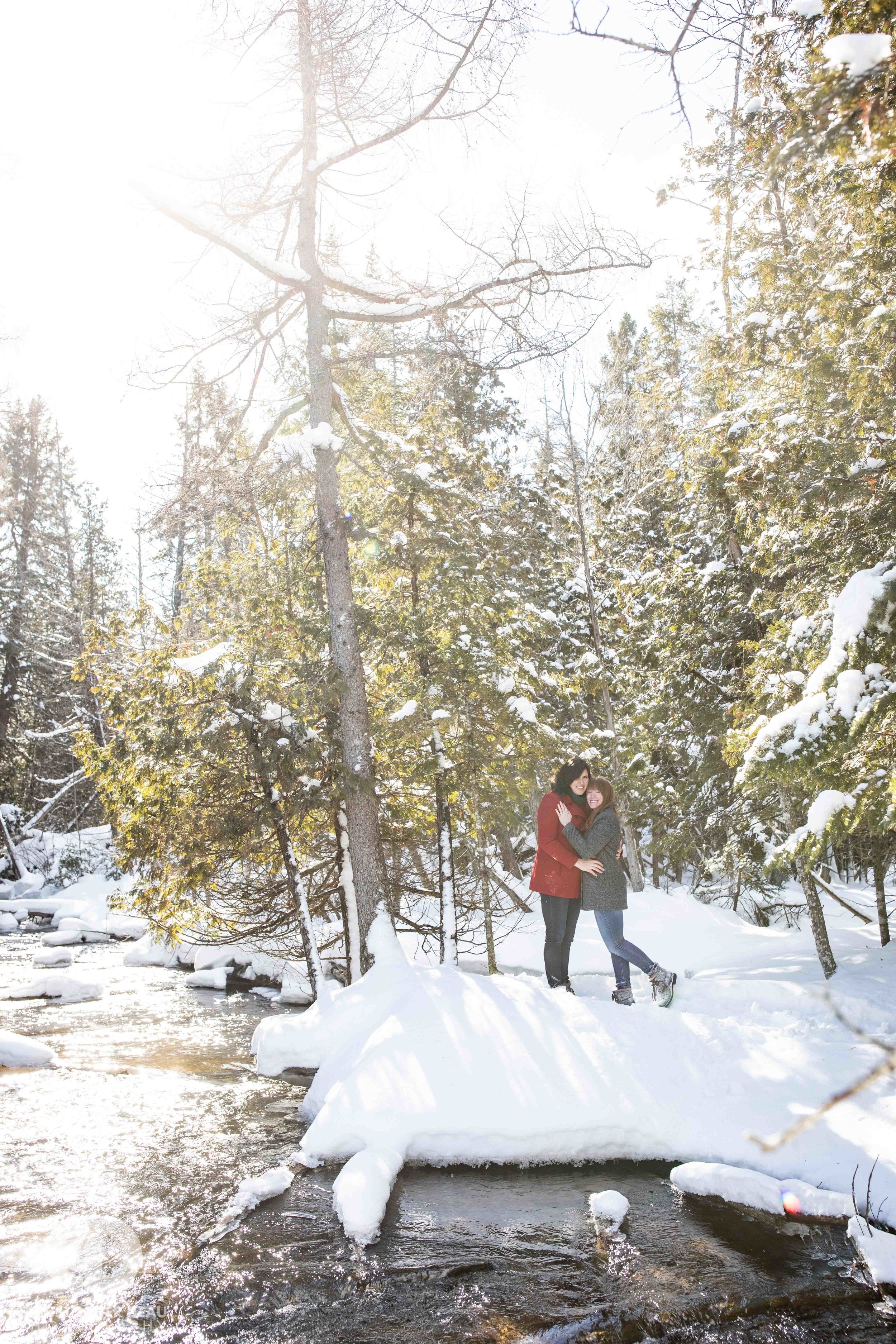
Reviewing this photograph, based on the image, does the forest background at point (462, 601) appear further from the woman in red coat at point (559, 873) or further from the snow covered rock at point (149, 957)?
the snow covered rock at point (149, 957)

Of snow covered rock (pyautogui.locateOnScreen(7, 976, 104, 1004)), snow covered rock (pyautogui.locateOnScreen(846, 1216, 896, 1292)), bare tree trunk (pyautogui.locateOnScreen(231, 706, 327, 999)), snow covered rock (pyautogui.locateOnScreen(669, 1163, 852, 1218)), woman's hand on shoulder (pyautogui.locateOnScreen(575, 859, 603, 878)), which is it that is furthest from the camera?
snow covered rock (pyautogui.locateOnScreen(7, 976, 104, 1004))

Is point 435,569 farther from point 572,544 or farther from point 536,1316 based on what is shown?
point 572,544

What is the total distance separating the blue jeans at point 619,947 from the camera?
6766 mm

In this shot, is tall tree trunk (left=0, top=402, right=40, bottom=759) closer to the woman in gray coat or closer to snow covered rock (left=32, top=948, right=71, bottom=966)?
snow covered rock (left=32, top=948, right=71, bottom=966)

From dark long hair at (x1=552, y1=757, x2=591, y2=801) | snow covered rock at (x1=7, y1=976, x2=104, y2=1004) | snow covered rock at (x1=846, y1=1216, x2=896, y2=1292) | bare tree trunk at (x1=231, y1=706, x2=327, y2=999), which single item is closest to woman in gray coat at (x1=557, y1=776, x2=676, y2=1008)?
dark long hair at (x1=552, y1=757, x2=591, y2=801)

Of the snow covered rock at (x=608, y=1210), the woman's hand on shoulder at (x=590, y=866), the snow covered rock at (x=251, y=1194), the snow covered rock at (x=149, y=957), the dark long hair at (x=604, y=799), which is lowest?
the snow covered rock at (x=149, y=957)

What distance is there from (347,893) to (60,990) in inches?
225

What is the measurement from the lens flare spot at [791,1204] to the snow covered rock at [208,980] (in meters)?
10.7

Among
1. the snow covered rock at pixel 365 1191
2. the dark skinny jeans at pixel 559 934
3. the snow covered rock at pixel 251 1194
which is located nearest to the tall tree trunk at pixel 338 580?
the dark skinny jeans at pixel 559 934

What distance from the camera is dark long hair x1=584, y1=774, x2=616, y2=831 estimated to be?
6.90 m

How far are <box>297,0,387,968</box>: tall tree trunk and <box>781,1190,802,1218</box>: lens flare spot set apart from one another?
447 centimetres

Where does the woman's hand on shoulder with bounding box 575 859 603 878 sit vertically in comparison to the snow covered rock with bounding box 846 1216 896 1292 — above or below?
above

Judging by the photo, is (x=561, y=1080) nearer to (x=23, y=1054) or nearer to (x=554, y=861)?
(x=554, y=861)

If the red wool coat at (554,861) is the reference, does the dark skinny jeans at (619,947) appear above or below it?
below
